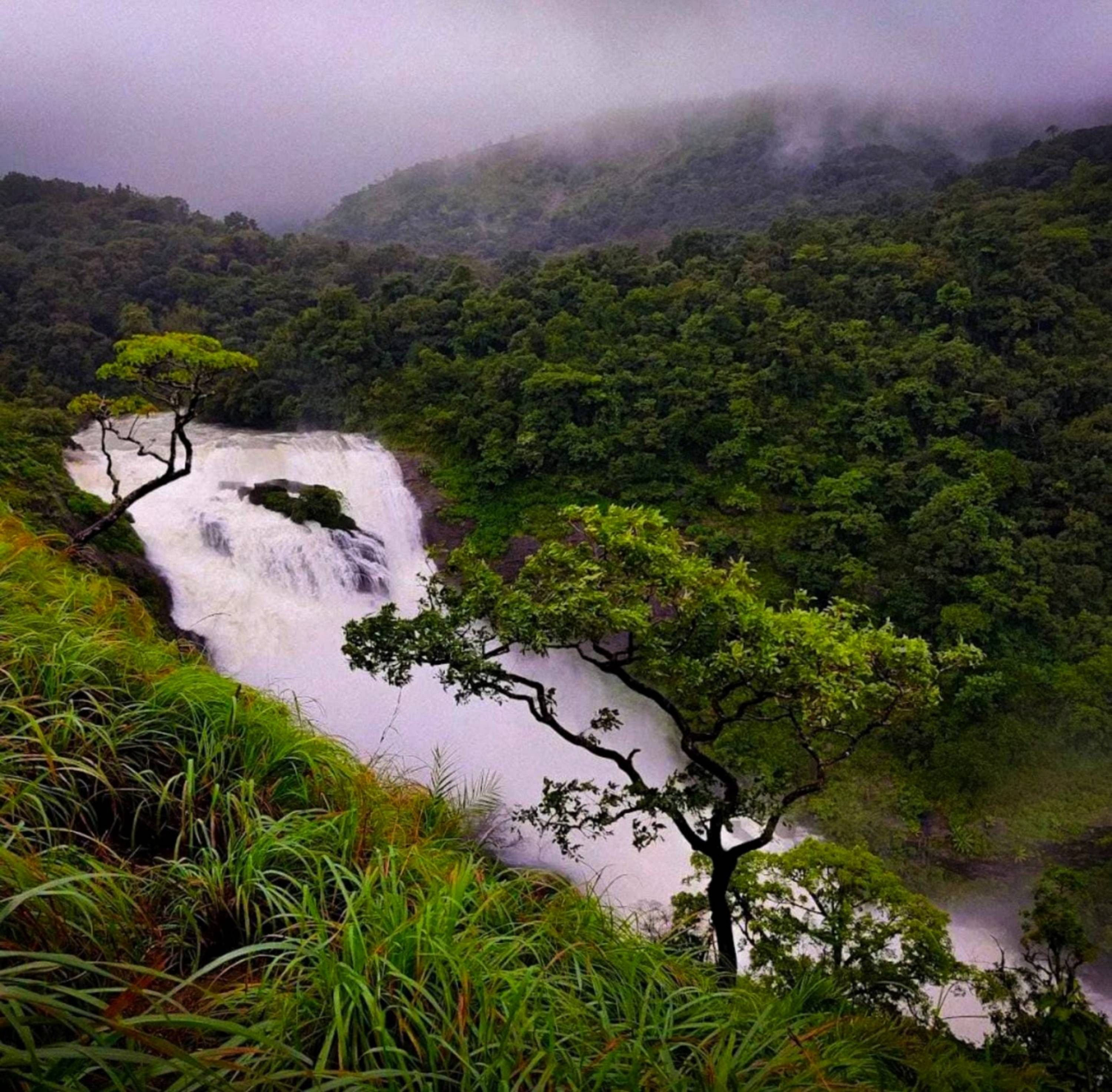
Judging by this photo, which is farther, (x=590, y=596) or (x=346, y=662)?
(x=346, y=662)

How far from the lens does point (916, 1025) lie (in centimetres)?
371

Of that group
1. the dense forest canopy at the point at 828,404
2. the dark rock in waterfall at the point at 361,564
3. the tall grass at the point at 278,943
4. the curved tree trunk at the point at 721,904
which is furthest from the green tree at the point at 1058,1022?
the dark rock in waterfall at the point at 361,564

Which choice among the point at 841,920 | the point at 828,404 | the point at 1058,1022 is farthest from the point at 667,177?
the point at 1058,1022

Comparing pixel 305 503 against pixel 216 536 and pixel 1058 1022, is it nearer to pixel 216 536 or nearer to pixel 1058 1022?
pixel 216 536

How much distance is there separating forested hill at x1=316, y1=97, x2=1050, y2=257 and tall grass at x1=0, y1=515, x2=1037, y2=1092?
62441 mm

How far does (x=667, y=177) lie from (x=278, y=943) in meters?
94.3

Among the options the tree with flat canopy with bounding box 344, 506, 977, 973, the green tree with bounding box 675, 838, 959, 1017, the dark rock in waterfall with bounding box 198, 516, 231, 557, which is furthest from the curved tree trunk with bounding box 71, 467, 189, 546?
the green tree with bounding box 675, 838, 959, 1017

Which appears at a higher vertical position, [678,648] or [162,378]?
[162,378]

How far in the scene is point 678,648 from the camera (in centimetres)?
610

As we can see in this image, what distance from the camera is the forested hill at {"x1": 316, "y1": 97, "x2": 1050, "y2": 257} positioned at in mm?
73812

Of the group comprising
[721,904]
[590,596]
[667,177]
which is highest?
[590,596]

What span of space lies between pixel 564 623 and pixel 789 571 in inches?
524

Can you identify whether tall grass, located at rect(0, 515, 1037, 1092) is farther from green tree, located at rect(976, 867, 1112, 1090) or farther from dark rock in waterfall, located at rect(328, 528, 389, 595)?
dark rock in waterfall, located at rect(328, 528, 389, 595)

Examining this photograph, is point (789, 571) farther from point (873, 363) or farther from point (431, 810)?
point (431, 810)
